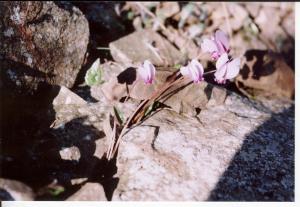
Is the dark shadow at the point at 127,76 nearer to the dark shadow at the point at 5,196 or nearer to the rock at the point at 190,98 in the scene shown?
the rock at the point at 190,98

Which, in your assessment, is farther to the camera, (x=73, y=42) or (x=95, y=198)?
(x=73, y=42)

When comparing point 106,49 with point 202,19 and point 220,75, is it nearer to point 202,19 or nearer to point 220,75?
point 220,75

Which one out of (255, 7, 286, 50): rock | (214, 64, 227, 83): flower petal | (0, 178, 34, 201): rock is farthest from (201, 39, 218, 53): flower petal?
(255, 7, 286, 50): rock

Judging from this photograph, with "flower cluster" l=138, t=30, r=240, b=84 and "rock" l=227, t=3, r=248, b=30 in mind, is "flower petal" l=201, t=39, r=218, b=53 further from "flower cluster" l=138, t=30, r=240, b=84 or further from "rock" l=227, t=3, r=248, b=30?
"rock" l=227, t=3, r=248, b=30

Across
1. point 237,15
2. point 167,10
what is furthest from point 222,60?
point 237,15

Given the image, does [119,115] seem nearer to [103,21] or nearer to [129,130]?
[129,130]

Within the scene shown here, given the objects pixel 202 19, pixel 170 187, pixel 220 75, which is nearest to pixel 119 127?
pixel 170 187
